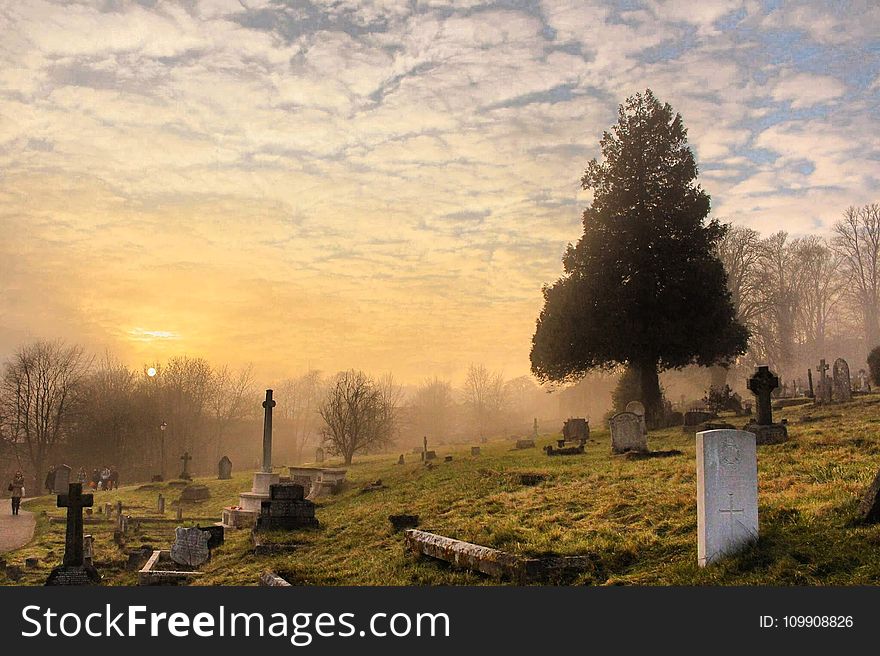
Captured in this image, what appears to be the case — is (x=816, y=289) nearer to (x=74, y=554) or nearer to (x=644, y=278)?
(x=644, y=278)

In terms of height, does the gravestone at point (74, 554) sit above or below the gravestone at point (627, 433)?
below

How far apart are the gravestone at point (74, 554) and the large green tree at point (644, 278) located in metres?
22.0

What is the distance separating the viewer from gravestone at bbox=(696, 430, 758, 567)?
25.9 ft

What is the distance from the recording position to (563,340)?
32.4 meters

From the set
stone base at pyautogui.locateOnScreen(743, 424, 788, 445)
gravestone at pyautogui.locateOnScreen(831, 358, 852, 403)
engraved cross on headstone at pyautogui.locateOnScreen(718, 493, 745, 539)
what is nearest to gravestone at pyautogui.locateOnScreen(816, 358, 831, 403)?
gravestone at pyautogui.locateOnScreen(831, 358, 852, 403)

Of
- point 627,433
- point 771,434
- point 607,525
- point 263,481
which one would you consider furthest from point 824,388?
point 607,525

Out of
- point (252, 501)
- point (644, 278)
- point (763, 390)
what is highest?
point (644, 278)

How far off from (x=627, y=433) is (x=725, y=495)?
13.6 metres

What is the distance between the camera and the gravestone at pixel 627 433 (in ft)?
69.2

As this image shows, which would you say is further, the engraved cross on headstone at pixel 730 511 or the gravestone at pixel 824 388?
the gravestone at pixel 824 388

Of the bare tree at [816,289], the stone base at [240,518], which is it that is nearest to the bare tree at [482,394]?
the bare tree at [816,289]

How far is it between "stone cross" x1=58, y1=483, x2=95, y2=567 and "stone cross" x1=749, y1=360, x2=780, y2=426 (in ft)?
52.1

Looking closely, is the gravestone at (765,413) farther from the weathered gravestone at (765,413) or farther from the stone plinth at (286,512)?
the stone plinth at (286,512)

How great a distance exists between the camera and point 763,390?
1955 centimetres
